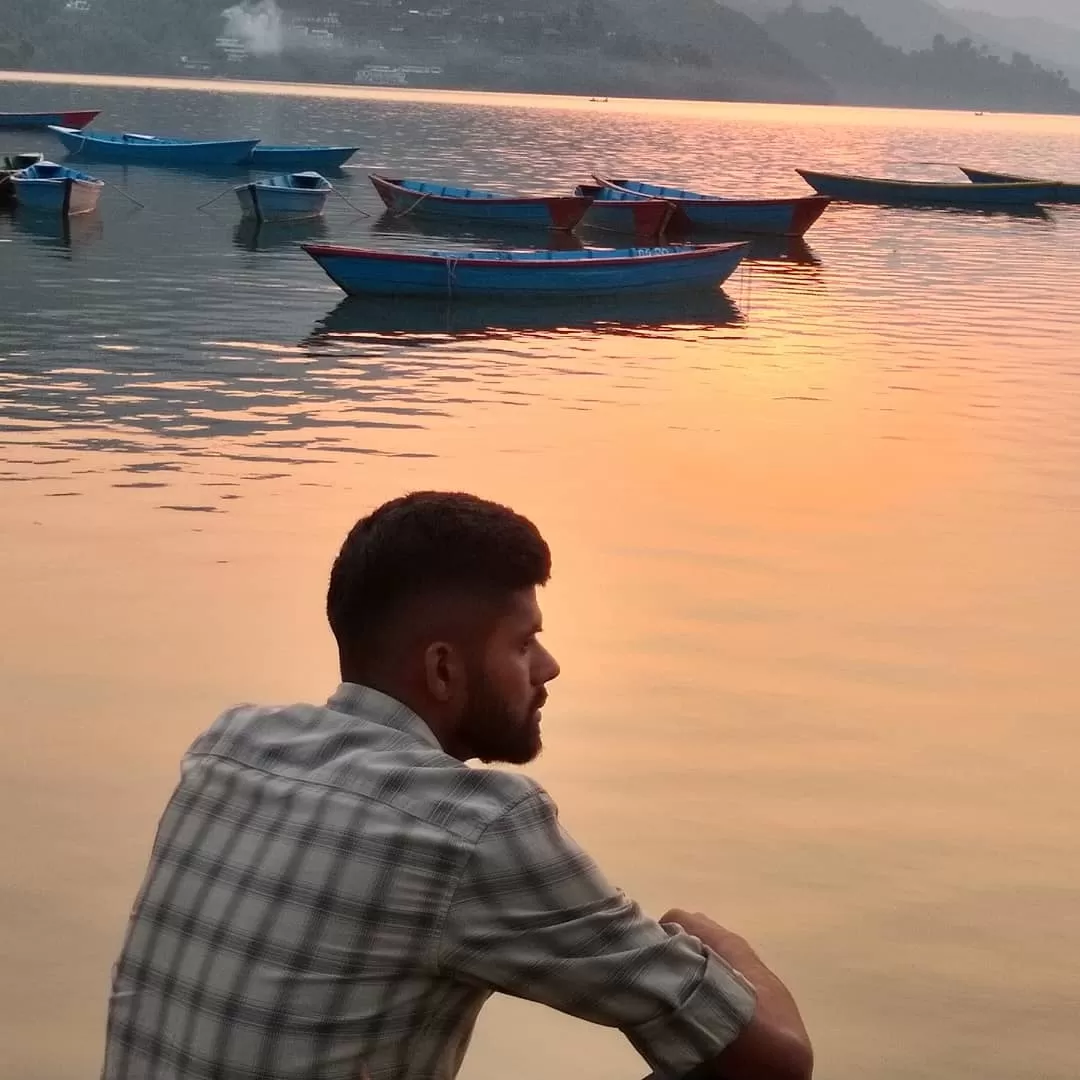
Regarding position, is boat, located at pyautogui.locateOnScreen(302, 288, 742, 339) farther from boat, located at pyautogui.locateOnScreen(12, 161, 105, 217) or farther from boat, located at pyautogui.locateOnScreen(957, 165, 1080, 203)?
boat, located at pyautogui.locateOnScreen(957, 165, 1080, 203)

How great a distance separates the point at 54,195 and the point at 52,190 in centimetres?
14

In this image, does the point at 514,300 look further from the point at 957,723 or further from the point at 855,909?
the point at 855,909

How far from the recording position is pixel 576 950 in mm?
2330

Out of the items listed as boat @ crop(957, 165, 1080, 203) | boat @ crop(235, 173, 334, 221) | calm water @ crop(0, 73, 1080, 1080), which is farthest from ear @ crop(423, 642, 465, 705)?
boat @ crop(957, 165, 1080, 203)

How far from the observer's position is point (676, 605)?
885cm

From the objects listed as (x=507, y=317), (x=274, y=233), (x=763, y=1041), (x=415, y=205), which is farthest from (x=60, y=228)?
(x=763, y=1041)

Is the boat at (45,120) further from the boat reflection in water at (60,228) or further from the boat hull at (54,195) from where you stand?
the boat reflection in water at (60,228)

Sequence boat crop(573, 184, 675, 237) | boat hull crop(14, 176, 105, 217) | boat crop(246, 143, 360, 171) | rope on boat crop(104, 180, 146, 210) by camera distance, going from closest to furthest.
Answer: boat hull crop(14, 176, 105, 217) < boat crop(573, 184, 675, 237) < rope on boat crop(104, 180, 146, 210) < boat crop(246, 143, 360, 171)


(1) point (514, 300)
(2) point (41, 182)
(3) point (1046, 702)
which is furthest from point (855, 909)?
(2) point (41, 182)

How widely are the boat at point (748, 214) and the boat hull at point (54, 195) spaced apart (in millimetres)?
10633

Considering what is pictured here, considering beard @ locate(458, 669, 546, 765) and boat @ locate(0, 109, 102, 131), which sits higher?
beard @ locate(458, 669, 546, 765)

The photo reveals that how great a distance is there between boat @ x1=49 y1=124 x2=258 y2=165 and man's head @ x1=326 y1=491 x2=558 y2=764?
50824 mm

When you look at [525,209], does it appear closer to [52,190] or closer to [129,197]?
[52,190]

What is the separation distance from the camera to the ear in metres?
2.46
